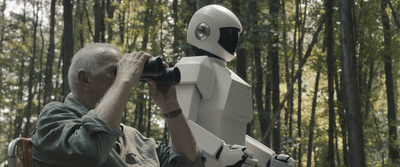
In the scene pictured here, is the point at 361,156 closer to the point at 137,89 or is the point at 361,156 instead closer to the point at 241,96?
the point at 241,96

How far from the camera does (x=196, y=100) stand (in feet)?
13.1

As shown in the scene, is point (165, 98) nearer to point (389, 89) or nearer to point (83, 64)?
point (83, 64)

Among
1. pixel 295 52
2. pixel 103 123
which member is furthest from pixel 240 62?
pixel 103 123

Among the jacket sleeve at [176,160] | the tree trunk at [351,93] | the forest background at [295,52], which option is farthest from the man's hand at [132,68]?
the tree trunk at [351,93]

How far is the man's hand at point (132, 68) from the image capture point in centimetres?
176

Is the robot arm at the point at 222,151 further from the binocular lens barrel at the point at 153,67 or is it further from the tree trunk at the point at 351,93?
the tree trunk at the point at 351,93

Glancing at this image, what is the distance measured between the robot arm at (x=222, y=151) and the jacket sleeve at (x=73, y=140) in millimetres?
2041

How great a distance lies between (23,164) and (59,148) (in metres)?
0.23

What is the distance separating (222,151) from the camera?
3.71 meters

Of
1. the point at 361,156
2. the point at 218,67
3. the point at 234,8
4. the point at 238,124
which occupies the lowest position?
the point at 361,156

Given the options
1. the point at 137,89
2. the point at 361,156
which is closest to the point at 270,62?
the point at 137,89

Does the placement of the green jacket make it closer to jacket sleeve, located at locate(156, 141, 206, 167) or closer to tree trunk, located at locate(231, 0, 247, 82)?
jacket sleeve, located at locate(156, 141, 206, 167)

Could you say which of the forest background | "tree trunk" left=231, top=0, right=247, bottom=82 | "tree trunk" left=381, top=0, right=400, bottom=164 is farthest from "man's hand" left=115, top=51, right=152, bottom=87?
"tree trunk" left=381, top=0, right=400, bottom=164

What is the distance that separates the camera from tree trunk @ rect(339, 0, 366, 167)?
242 inches
